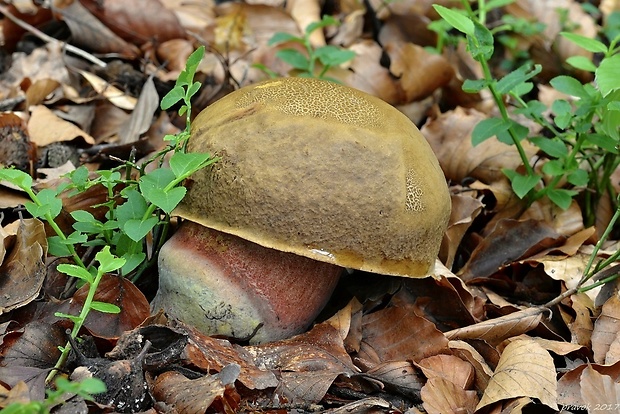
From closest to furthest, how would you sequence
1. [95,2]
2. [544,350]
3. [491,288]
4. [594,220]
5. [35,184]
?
[544,350] → [35,184] → [491,288] → [594,220] → [95,2]

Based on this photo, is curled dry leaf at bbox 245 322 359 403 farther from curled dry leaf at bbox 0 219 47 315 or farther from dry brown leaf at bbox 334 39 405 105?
dry brown leaf at bbox 334 39 405 105

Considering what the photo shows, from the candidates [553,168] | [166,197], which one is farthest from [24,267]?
[553,168]

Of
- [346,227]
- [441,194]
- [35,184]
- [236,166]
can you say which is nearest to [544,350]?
[441,194]

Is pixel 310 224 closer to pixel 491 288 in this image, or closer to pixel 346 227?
pixel 346 227

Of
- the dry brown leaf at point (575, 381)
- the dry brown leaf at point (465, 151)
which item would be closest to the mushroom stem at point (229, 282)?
the dry brown leaf at point (575, 381)

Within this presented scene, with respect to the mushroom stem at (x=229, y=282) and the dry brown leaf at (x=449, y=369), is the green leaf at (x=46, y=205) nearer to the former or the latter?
the mushroom stem at (x=229, y=282)
